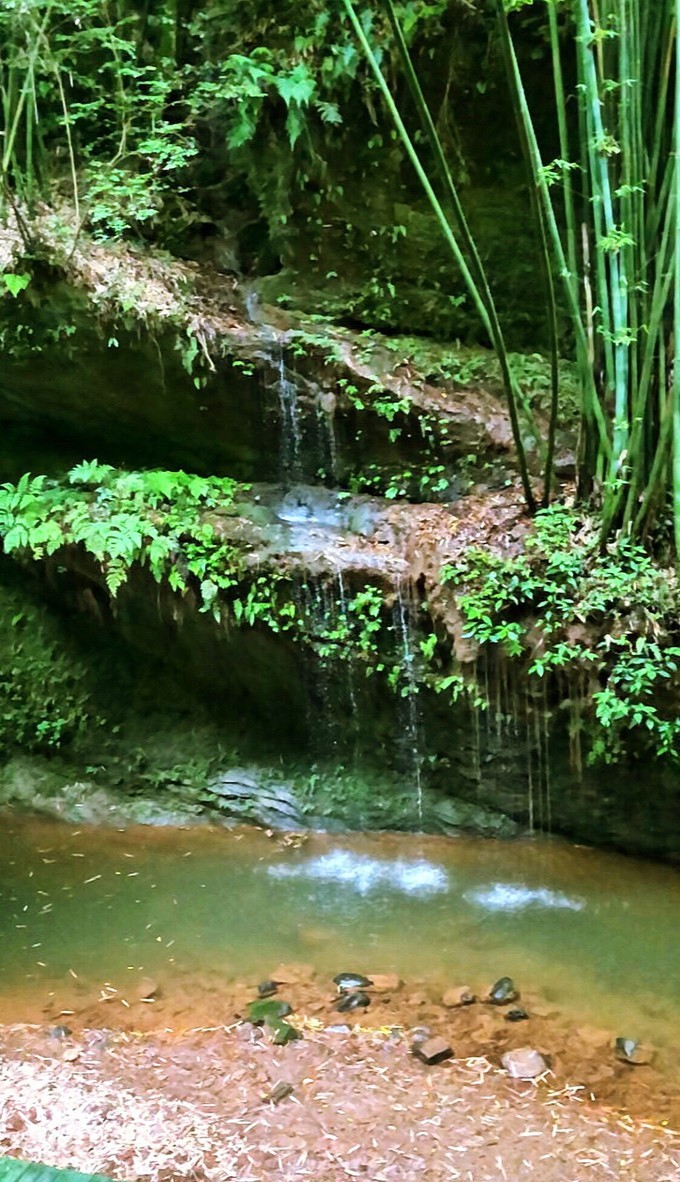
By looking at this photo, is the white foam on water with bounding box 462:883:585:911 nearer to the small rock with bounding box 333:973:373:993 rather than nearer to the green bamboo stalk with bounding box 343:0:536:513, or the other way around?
the small rock with bounding box 333:973:373:993

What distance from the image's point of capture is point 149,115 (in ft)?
18.3

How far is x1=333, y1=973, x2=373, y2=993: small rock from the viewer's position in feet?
11.5

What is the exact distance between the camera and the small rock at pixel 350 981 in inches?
139

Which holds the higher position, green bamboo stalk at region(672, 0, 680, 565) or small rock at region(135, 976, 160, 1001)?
green bamboo stalk at region(672, 0, 680, 565)

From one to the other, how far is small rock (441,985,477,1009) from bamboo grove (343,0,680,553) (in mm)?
2348

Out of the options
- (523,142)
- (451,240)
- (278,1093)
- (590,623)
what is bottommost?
(278,1093)

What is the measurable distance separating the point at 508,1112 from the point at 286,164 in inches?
224

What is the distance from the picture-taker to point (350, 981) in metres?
3.56

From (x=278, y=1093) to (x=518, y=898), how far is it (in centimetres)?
182

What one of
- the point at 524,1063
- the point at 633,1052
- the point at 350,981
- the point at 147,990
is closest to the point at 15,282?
the point at 147,990

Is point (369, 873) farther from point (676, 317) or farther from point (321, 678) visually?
point (676, 317)

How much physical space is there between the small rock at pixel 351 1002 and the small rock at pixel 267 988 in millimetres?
297

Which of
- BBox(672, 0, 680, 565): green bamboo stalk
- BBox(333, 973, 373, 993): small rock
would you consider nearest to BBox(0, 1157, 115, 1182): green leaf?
BBox(333, 973, 373, 993): small rock

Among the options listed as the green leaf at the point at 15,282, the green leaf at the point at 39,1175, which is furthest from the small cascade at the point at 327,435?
the green leaf at the point at 39,1175
